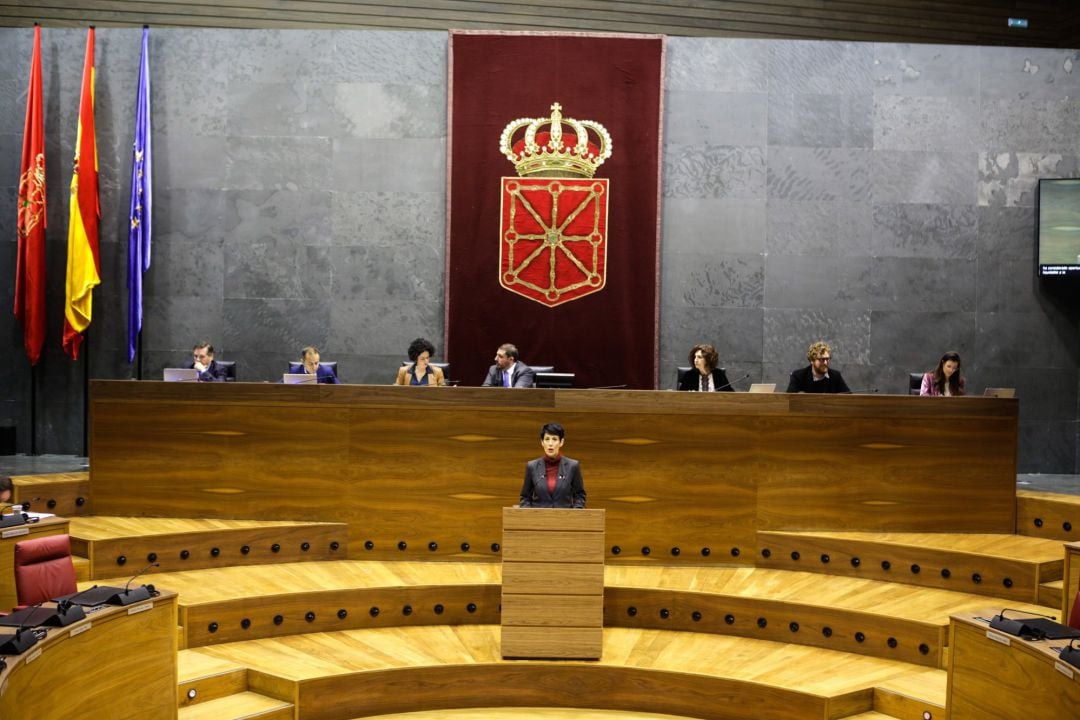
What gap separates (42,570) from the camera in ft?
13.7

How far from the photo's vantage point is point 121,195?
8.47 meters

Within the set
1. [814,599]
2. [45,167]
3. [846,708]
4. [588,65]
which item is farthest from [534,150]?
[846,708]

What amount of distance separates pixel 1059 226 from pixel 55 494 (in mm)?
7150

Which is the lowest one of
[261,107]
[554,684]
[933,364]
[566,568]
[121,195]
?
[554,684]

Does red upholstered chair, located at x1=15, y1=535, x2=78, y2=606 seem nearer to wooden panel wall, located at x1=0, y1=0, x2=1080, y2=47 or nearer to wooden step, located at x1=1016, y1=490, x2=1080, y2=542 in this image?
wooden step, located at x1=1016, y1=490, x2=1080, y2=542

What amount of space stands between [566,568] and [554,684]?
0.51 m

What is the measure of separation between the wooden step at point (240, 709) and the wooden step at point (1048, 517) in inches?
162

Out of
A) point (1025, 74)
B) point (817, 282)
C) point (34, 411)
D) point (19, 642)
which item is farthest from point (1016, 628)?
point (34, 411)

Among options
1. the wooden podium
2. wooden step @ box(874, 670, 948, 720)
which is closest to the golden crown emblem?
the wooden podium

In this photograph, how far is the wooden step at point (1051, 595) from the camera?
5.25m

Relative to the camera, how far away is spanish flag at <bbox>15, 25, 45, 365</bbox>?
322 inches

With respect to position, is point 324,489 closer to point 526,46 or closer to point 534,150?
point 534,150

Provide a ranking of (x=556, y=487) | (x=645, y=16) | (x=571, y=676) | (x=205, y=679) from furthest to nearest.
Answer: (x=645, y=16), (x=556, y=487), (x=571, y=676), (x=205, y=679)

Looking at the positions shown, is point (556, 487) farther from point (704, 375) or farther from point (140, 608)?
point (140, 608)
